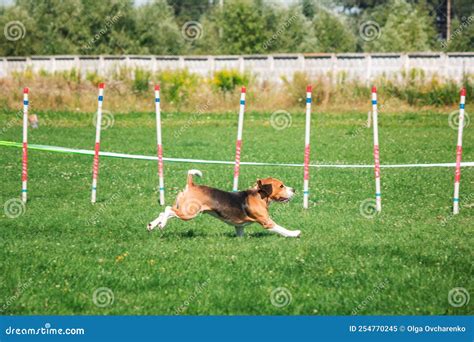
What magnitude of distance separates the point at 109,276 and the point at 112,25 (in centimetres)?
6148

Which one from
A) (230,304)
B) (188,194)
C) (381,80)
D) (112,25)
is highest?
(112,25)

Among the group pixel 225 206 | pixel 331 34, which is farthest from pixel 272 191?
pixel 331 34

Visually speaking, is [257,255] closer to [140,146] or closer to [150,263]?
[150,263]

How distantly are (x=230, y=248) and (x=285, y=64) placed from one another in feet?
122

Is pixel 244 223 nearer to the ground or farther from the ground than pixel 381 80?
nearer to the ground

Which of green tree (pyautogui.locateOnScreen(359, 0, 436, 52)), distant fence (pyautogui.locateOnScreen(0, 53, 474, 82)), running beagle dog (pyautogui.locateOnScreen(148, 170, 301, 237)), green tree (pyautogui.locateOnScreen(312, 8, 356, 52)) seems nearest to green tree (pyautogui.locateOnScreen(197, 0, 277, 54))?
green tree (pyautogui.locateOnScreen(312, 8, 356, 52))

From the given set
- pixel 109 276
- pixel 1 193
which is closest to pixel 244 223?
pixel 109 276

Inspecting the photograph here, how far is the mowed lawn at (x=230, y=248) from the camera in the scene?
9.05 metres

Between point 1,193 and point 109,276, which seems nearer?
point 109,276

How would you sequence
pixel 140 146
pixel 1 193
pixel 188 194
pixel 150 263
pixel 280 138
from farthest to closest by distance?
pixel 280 138, pixel 140 146, pixel 1 193, pixel 188 194, pixel 150 263

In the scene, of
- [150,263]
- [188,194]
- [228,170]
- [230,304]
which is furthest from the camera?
[228,170]

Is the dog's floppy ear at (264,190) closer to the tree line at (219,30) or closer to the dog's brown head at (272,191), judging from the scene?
the dog's brown head at (272,191)

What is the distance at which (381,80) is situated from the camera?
1634 inches

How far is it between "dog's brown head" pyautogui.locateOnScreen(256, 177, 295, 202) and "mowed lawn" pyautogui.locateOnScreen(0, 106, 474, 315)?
62cm
